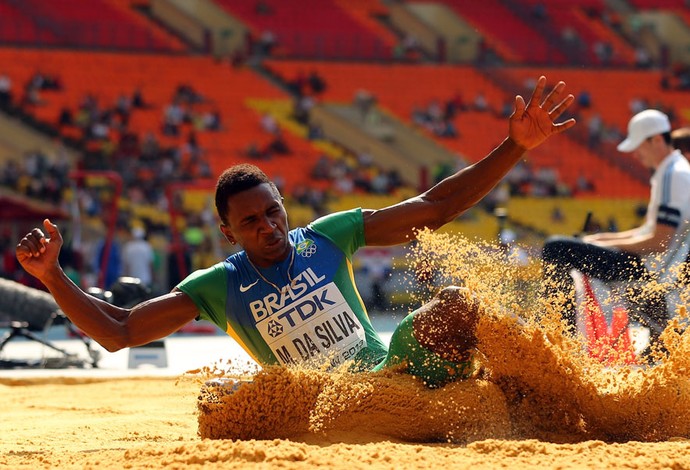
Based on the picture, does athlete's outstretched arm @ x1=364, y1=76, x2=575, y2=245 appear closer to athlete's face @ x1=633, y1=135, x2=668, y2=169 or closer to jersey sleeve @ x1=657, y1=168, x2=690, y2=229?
jersey sleeve @ x1=657, y1=168, x2=690, y2=229

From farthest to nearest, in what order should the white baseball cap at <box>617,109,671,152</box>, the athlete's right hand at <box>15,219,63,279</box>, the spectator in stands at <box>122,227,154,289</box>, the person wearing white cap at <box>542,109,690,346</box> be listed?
the spectator in stands at <box>122,227,154,289</box>, the white baseball cap at <box>617,109,671,152</box>, the person wearing white cap at <box>542,109,690,346</box>, the athlete's right hand at <box>15,219,63,279</box>

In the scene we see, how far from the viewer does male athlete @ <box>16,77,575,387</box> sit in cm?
442

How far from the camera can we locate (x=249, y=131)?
95.3 ft

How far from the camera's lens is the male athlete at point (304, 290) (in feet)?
14.5

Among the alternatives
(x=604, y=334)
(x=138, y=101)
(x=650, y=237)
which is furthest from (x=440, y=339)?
(x=138, y=101)

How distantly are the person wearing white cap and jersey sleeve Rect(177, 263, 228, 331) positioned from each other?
8.90 feet

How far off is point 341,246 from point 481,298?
68 centimetres

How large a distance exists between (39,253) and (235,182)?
2.75 ft

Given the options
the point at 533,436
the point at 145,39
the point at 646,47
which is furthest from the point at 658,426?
the point at 646,47

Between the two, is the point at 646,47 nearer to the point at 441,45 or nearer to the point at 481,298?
the point at 441,45

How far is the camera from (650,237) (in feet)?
24.1

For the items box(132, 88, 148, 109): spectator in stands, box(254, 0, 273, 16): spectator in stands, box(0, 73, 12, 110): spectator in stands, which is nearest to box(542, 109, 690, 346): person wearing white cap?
box(0, 73, 12, 110): spectator in stands

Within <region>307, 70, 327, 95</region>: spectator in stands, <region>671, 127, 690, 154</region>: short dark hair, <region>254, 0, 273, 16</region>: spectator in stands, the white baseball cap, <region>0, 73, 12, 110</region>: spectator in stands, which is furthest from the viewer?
<region>254, 0, 273, 16</region>: spectator in stands

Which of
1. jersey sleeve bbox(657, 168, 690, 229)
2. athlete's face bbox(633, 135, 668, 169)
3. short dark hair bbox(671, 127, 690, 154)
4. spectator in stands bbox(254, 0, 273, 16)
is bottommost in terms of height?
jersey sleeve bbox(657, 168, 690, 229)
